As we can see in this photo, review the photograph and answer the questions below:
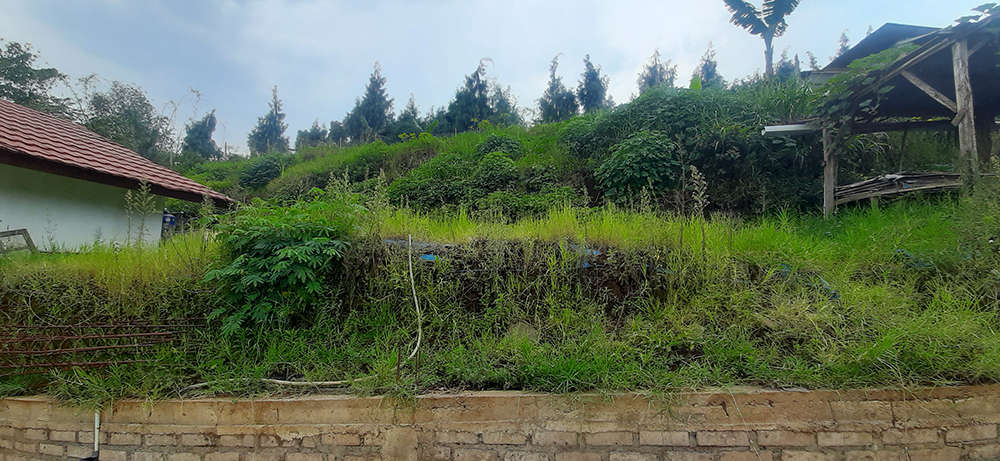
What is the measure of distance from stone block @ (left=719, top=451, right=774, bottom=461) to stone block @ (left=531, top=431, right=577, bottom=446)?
35.7 inches

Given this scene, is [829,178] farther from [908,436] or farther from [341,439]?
[341,439]

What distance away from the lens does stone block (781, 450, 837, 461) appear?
7.68 ft

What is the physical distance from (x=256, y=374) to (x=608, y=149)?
20.6ft

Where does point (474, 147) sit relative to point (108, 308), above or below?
above

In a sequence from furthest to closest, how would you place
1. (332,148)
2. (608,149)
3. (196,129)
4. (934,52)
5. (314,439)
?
1. (196,129)
2. (332,148)
3. (608,149)
4. (934,52)
5. (314,439)

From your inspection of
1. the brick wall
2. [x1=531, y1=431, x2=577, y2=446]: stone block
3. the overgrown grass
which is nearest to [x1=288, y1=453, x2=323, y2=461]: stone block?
the brick wall

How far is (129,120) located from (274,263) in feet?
62.3

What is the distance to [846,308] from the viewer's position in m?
2.77

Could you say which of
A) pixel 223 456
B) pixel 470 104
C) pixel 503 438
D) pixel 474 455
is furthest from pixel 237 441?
pixel 470 104

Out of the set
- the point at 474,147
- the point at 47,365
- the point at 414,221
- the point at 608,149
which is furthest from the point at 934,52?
the point at 47,365

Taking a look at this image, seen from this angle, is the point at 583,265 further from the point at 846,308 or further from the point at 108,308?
the point at 108,308

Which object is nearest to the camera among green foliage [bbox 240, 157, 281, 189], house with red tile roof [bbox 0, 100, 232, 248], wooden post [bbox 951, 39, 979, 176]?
wooden post [bbox 951, 39, 979, 176]

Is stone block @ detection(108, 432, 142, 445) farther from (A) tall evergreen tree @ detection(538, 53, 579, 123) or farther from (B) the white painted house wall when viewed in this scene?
(A) tall evergreen tree @ detection(538, 53, 579, 123)

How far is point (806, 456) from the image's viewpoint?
2340 mm
